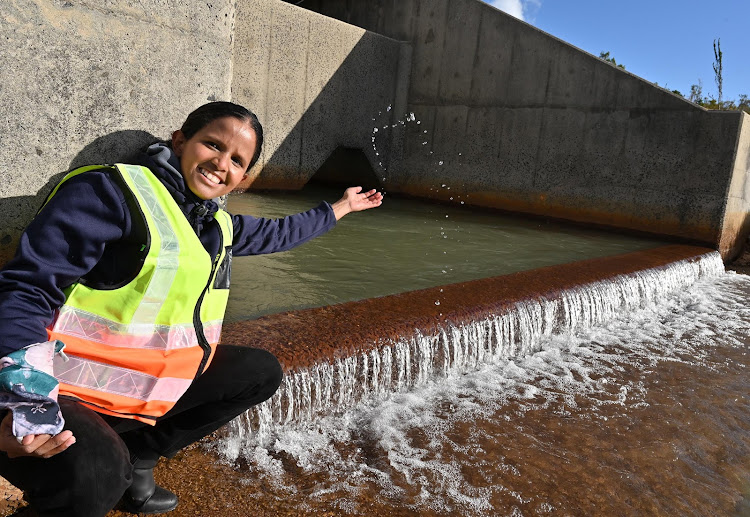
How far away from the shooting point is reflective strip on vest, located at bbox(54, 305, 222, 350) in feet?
4.84

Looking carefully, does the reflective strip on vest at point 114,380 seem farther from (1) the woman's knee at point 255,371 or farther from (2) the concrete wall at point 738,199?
(2) the concrete wall at point 738,199

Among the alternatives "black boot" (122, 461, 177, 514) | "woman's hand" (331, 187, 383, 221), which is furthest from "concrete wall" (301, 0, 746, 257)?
"black boot" (122, 461, 177, 514)

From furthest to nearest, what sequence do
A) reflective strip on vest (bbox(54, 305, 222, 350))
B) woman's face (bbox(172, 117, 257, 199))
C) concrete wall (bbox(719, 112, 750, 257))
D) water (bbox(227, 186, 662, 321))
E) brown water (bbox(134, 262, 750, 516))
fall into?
Result: concrete wall (bbox(719, 112, 750, 257))
water (bbox(227, 186, 662, 321))
brown water (bbox(134, 262, 750, 516))
woman's face (bbox(172, 117, 257, 199))
reflective strip on vest (bbox(54, 305, 222, 350))

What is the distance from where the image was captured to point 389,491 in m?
2.33

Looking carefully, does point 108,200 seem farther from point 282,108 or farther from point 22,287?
point 282,108

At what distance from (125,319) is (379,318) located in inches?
77.2

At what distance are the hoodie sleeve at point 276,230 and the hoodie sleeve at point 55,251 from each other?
675 mm

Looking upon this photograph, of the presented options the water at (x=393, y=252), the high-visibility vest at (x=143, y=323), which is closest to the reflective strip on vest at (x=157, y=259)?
the high-visibility vest at (x=143, y=323)

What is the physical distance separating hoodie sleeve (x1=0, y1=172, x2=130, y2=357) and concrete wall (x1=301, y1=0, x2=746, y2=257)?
8.80 metres

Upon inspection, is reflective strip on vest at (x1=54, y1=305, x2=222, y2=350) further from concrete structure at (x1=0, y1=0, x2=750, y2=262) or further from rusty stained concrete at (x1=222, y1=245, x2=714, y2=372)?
concrete structure at (x1=0, y1=0, x2=750, y2=262)

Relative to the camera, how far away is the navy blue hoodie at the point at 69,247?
134cm

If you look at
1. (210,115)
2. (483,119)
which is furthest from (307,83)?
(210,115)

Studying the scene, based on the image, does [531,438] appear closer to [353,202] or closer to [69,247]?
[353,202]

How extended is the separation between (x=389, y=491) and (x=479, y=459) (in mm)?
531
